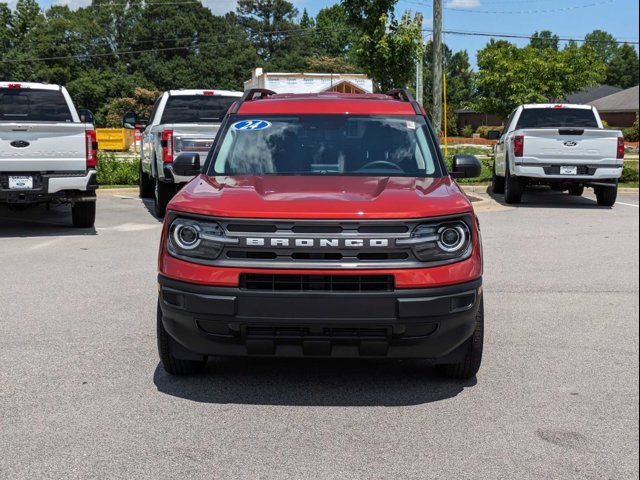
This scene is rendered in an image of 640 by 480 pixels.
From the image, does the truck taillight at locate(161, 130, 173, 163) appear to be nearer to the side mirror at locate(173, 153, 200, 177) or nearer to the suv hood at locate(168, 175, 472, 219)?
the side mirror at locate(173, 153, 200, 177)

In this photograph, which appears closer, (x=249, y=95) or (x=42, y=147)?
(x=249, y=95)

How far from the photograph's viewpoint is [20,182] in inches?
438

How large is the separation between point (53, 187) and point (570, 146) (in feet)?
30.5

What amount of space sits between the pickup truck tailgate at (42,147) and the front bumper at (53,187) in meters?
0.09

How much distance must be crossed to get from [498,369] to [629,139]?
55.9 metres

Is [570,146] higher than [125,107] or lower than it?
lower

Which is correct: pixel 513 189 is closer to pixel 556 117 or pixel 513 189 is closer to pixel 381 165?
pixel 556 117

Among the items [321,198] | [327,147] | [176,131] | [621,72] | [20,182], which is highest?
[621,72]

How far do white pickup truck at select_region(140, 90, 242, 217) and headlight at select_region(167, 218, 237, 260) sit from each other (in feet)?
24.2

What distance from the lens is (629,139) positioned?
56.8 m

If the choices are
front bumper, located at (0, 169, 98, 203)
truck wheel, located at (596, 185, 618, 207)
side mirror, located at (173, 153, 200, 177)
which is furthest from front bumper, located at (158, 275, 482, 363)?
truck wheel, located at (596, 185, 618, 207)

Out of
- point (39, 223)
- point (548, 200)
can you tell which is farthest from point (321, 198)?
point (548, 200)


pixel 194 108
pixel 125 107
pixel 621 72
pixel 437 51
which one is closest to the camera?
pixel 194 108

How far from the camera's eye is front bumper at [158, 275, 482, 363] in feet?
14.2
